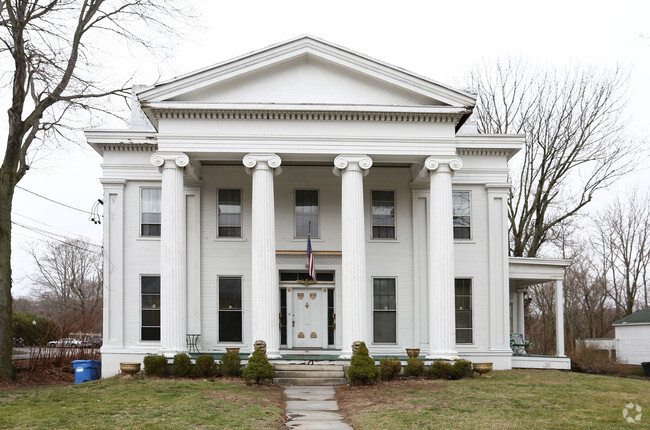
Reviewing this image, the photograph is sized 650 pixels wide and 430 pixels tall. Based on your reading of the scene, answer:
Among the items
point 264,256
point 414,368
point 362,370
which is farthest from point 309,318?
point 362,370

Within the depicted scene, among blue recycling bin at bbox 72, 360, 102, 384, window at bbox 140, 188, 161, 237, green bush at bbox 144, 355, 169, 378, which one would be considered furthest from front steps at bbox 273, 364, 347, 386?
window at bbox 140, 188, 161, 237

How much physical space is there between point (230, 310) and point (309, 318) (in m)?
2.98

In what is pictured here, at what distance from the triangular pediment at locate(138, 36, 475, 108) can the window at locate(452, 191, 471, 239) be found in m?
4.69

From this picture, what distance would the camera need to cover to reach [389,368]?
2198 cm

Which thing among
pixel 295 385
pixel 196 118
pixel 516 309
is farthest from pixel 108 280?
pixel 516 309

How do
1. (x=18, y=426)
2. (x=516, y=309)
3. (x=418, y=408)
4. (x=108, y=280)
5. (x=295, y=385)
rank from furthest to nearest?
(x=516, y=309) → (x=108, y=280) → (x=295, y=385) → (x=418, y=408) → (x=18, y=426)

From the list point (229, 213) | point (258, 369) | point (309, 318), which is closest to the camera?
point (258, 369)

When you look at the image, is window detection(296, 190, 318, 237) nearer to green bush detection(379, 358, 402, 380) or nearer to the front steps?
the front steps

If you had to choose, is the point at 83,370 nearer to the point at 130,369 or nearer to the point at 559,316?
the point at 130,369

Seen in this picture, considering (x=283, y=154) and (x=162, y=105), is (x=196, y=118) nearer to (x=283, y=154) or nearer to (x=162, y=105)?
(x=162, y=105)

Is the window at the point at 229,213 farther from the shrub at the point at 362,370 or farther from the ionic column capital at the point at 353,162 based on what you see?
the shrub at the point at 362,370

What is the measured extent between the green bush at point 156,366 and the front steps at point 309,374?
11.1 feet

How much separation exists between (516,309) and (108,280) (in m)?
17.8

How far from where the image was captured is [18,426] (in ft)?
44.8
